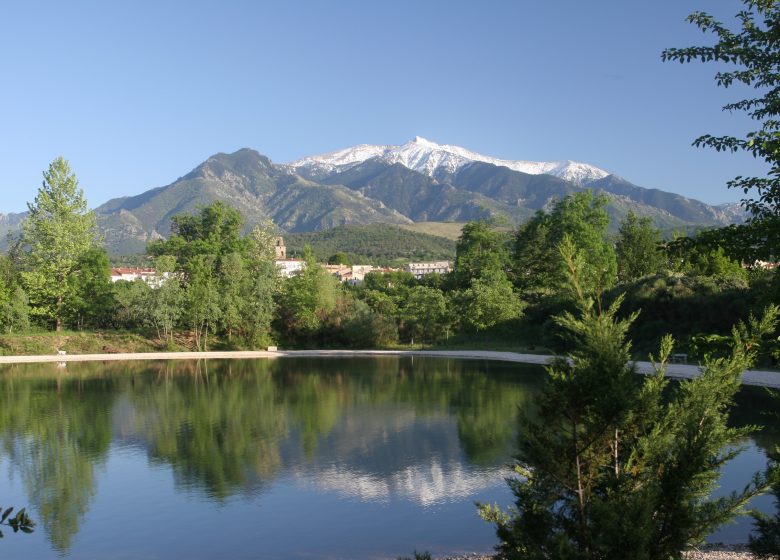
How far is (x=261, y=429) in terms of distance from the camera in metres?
19.3

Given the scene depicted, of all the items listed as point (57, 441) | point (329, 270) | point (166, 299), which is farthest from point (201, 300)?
point (329, 270)

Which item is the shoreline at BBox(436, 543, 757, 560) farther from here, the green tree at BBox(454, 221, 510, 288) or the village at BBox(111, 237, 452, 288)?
the village at BBox(111, 237, 452, 288)

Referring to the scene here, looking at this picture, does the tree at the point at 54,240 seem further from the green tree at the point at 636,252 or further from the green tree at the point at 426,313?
the green tree at the point at 636,252

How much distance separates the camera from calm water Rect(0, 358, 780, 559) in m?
10.6

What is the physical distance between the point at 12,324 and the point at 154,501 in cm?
3616

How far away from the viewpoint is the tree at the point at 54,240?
44.4 metres

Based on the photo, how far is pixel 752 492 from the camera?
4.89 m

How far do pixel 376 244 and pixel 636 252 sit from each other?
112m

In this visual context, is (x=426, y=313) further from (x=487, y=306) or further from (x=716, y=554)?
(x=716, y=554)

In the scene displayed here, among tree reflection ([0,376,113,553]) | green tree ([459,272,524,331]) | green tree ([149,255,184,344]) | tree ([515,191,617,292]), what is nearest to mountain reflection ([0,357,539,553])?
tree reflection ([0,376,113,553])

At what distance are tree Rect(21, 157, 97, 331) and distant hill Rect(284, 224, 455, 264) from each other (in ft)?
308

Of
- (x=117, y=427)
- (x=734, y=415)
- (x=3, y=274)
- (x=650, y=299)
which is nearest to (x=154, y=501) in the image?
(x=117, y=427)

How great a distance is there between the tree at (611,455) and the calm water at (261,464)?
2220 mm

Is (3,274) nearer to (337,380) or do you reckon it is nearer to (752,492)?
(337,380)
